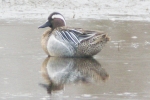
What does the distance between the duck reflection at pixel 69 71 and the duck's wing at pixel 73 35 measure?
0.33 metres

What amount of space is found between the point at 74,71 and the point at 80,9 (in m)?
8.05

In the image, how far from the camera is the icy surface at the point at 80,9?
1640 cm

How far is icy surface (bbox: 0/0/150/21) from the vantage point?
646 inches

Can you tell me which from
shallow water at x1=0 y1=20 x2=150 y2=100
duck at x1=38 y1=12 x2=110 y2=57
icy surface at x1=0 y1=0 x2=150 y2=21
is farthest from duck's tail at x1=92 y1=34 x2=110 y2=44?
icy surface at x1=0 y1=0 x2=150 y2=21

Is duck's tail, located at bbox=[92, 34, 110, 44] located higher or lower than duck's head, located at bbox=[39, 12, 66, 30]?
lower

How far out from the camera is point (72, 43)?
10.8 metres

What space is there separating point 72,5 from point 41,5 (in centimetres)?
84

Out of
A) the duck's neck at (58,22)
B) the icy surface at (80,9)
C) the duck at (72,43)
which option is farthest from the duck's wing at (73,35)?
the icy surface at (80,9)

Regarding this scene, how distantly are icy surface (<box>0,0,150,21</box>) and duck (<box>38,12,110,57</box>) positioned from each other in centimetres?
505

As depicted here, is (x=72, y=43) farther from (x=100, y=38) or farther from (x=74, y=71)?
(x=74, y=71)

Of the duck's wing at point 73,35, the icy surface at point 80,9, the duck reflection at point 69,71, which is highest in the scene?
the duck's wing at point 73,35

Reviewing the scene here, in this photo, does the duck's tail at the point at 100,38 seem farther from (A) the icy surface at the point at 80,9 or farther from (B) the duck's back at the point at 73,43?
(A) the icy surface at the point at 80,9

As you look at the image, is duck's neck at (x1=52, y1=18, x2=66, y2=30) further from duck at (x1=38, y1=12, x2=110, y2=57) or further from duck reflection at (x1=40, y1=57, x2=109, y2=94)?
duck reflection at (x1=40, y1=57, x2=109, y2=94)

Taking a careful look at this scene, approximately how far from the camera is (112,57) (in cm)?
1083
